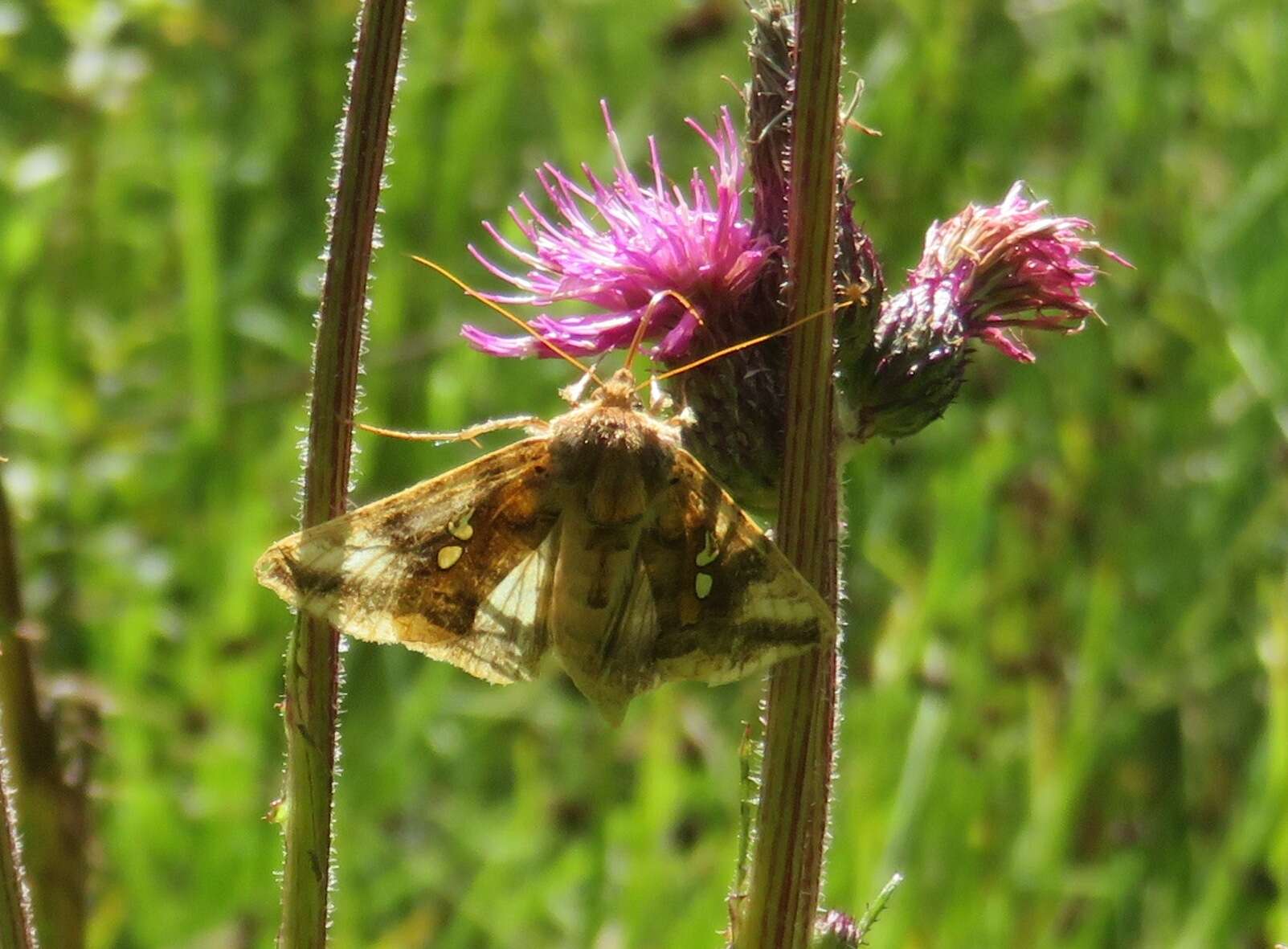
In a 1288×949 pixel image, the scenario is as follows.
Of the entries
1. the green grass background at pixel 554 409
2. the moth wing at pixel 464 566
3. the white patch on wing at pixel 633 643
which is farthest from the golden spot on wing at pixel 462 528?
the green grass background at pixel 554 409

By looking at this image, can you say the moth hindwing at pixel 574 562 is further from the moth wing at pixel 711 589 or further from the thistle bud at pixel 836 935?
the thistle bud at pixel 836 935

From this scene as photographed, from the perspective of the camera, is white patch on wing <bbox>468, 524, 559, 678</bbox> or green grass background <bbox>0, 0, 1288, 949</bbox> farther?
green grass background <bbox>0, 0, 1288, 949</bbox>

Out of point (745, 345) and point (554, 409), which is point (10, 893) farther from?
point (554, 409)

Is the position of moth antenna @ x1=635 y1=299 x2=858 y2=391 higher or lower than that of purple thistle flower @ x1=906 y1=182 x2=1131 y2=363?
lower

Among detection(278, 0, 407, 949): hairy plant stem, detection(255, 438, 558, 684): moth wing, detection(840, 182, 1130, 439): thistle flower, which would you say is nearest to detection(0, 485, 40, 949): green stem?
detection(278, 0, 407, 949): hairy plant stem

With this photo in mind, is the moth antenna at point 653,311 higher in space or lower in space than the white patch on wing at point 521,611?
higher

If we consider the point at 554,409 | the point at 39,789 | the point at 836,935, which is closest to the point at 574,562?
the point at 836,935

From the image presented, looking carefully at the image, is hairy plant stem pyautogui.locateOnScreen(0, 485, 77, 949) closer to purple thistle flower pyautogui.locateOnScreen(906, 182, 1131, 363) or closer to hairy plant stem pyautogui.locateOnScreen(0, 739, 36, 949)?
hairy plant stem pyautogui.locateOnScreen(0, 739, 36, 949)

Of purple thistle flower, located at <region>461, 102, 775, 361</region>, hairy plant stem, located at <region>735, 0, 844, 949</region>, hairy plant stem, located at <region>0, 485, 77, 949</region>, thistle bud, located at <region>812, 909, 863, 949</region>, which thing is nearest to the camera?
hairy plant stem, located at <region>735, 0, 844, 949</region>
